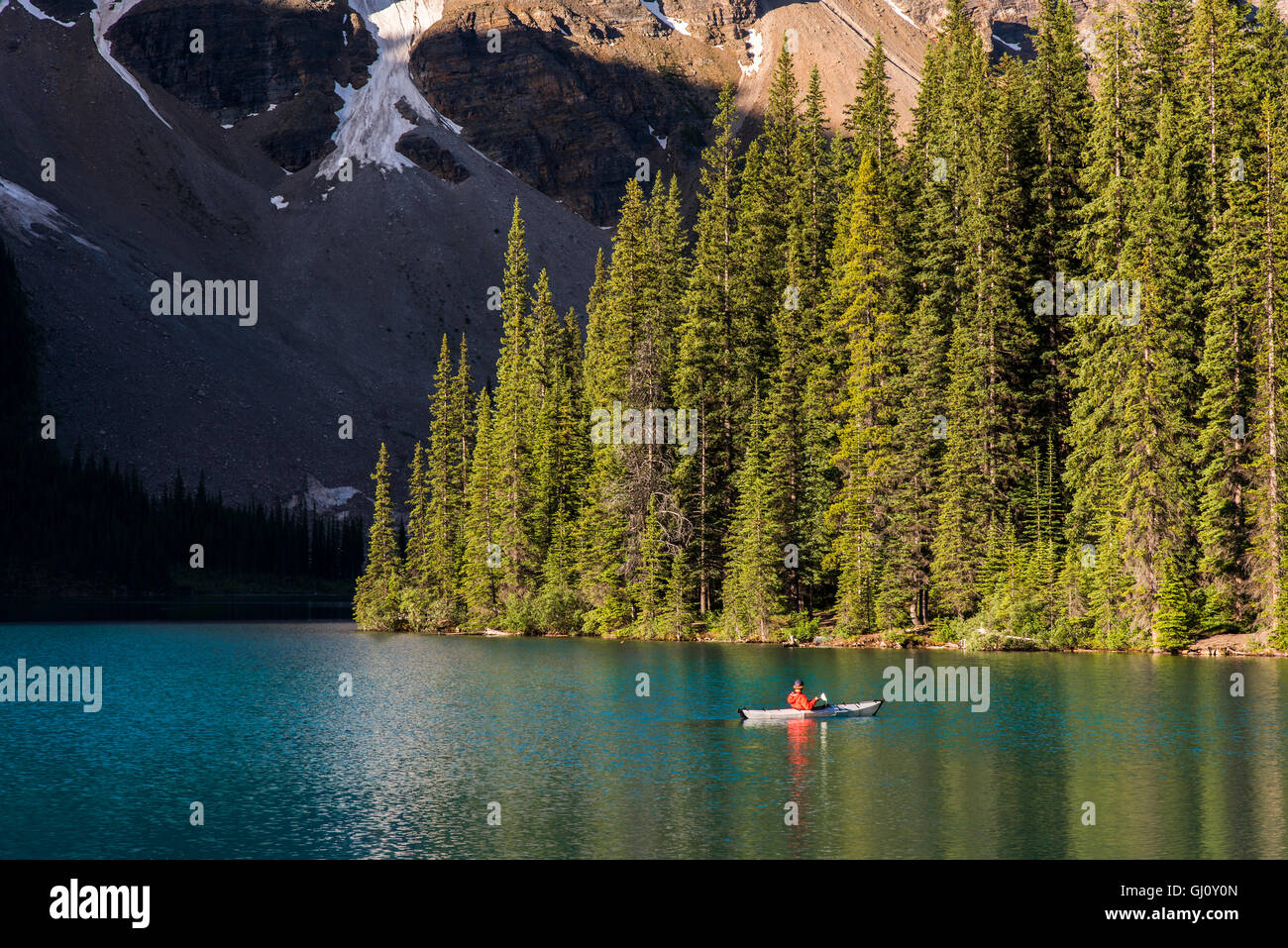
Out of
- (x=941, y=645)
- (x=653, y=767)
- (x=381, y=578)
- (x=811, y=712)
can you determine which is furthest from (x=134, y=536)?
(x=653, y=767)

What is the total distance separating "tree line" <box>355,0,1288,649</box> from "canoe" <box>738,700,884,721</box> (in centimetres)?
2456

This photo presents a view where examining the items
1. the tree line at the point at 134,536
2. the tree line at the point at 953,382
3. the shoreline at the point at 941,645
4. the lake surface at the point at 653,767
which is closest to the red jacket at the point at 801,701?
the lake surface at the point at 653,767

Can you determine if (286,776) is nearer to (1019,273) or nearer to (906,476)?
(906,476)

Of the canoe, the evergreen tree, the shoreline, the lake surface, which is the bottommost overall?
the lake surface

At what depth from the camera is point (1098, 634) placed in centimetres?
6075

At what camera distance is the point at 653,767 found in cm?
3170

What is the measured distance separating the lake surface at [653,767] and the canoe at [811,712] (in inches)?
16.2

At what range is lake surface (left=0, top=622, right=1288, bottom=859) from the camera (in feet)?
79.4

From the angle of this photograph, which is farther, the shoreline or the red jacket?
the shoreline

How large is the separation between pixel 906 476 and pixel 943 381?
5680 millimetres

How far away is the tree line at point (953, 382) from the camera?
59.0 meters

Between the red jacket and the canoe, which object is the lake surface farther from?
the red jacket

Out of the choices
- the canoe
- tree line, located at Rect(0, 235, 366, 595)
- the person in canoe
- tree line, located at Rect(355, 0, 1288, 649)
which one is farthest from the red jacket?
tree line, located at Rect(0, 235, 366, 595)
